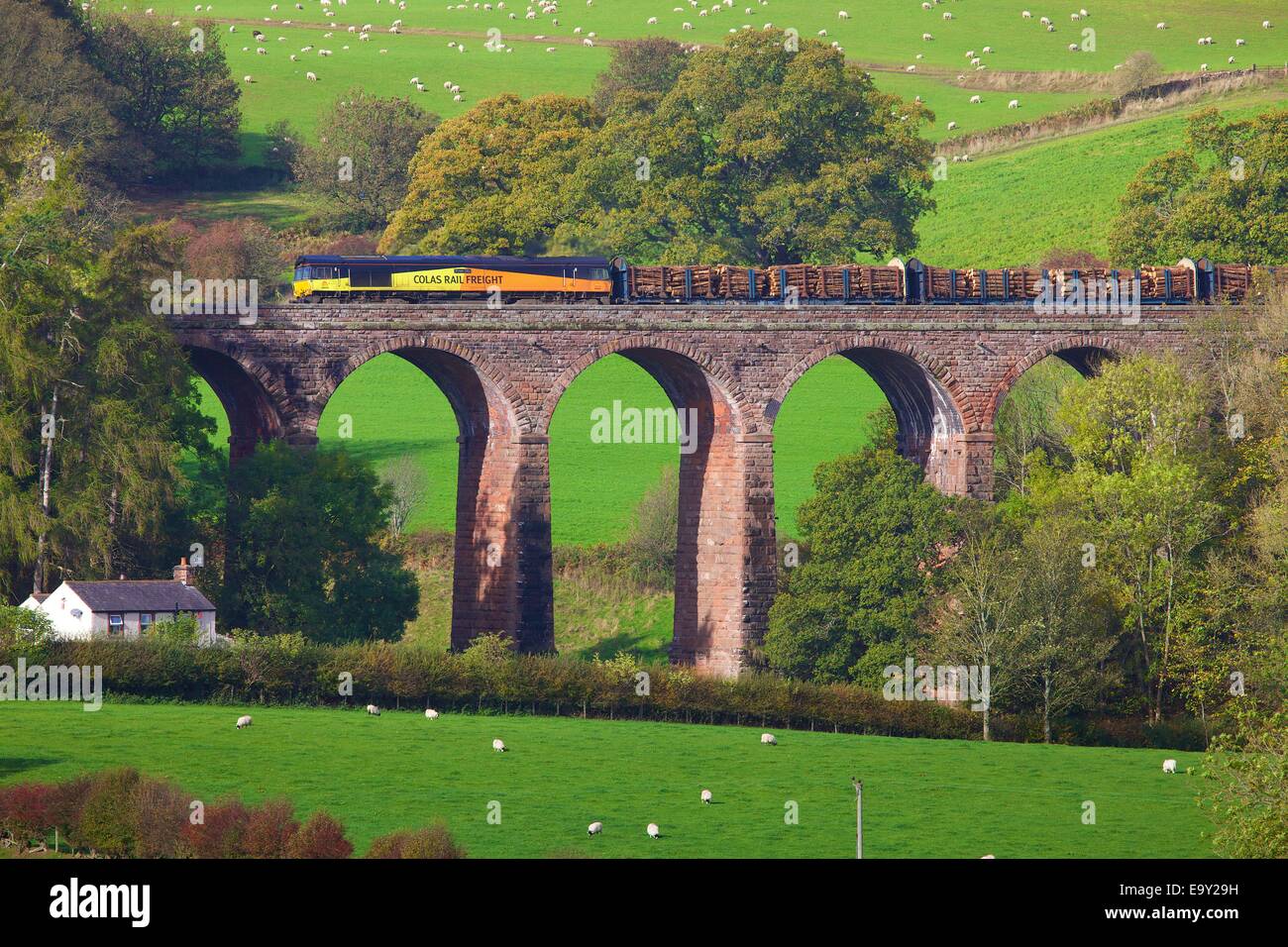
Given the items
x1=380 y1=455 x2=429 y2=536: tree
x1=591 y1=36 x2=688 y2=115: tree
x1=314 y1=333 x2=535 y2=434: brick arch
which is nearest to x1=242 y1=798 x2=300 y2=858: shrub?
x1=314 y1=333 x2=535 y2=434: brick arch

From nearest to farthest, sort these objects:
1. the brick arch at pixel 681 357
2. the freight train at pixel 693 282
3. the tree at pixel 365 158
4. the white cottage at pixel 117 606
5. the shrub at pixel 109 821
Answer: the shrub at pixel 109 821 → the white cottage at pixel 117 606 → the freight train at pixel 693 282 → the brick arch at pixel 681 357 → the tree at pixel 365 158

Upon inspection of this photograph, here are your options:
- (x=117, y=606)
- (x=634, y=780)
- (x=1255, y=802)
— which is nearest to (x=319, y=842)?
(x=634, y=780)

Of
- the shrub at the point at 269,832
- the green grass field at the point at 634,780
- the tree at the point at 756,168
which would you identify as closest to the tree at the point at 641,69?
the tree at the point at 756,168

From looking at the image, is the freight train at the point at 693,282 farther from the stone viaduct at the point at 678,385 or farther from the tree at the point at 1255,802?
the tree at the point at 1255,802

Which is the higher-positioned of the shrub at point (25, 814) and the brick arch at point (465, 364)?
the brick arch at point (465, 364)

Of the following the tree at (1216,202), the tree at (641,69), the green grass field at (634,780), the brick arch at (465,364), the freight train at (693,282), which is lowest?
the green grass field at (634,780)
